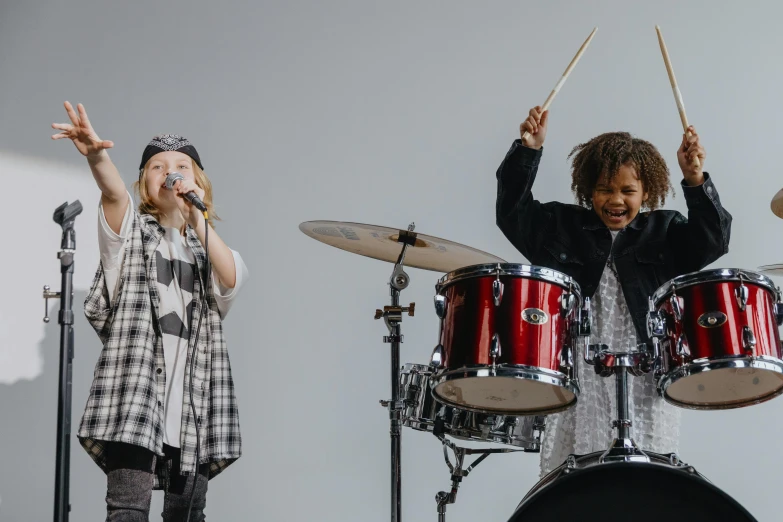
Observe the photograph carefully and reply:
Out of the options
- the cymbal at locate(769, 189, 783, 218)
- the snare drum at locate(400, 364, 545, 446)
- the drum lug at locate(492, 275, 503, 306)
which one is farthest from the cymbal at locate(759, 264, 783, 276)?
the drum lug at locate(492, 275, 503, 306)

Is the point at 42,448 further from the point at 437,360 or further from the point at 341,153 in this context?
the point at 437,360

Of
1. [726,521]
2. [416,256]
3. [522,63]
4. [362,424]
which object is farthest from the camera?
[522,63]

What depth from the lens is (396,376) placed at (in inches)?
104

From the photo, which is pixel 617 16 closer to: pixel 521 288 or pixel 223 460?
pixel 521 288

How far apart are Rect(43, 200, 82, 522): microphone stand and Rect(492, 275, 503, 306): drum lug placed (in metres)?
1.14

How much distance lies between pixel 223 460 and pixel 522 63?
185 cm

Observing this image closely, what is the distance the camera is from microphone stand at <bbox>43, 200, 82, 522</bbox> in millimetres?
2402

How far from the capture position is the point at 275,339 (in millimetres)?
3139

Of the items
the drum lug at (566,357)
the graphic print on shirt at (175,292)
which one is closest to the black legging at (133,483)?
the graphic print on shirt at (175,292)

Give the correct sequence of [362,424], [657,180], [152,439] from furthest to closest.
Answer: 1. [362,424]
2. [657,180]
3. [152,439]

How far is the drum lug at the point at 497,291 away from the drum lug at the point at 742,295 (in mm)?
487

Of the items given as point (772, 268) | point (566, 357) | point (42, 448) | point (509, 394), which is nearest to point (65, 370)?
point (42, 448)

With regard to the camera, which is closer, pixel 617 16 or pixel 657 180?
pixel 657 180

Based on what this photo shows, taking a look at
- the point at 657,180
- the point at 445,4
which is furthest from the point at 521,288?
the point at 445,4
